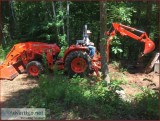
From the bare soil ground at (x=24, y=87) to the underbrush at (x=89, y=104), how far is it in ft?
1.33

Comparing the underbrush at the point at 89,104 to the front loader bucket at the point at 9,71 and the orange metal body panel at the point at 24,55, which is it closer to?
the front loader bucket at the point at 9,71

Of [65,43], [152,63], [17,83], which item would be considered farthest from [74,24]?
[17,83]

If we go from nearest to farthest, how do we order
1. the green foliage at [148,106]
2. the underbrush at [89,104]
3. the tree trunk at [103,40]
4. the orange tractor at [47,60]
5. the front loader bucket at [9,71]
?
the green foliage at [148,106]
the underbrush at [89,104]
the tree trunk at [103,40]
the front loader bucket at [9,71]
the orange tractor at [47,60]

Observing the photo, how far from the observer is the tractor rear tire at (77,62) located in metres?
10.2

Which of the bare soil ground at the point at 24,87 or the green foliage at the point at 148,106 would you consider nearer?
the green foliage at the point at 148,106

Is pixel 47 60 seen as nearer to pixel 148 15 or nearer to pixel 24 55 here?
pixel 24 55

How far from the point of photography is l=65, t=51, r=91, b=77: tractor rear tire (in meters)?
10.2

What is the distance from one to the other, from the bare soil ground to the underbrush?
0.41 m

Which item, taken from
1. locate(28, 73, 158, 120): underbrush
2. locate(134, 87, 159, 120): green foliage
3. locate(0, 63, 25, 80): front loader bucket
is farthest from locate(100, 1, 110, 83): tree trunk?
Result: locate(134, 87, 159, 120): green foliage

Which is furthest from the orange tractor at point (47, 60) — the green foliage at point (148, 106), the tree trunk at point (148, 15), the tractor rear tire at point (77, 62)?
the green foliage at point (148, 106)

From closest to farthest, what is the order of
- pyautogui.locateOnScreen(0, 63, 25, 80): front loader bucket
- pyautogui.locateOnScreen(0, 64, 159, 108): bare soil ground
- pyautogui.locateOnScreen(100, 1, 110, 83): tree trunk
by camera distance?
pyautogui.locateOnScreen(0, 64, 159, 108): bare soil ground < pyautogui.locateOnScreen(100, 1, 110, 83): tree trunk < pyautogui.locateOnScreen(0, 63, 25, 80): front loader bucket

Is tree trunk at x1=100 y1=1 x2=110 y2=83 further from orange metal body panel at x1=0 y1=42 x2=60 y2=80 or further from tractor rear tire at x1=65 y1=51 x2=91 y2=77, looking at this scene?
orange metal body panel at x1=0 y1=42 x2=60 y2=80

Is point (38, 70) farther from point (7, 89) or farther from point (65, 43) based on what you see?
point (65, 43)

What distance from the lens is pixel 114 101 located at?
6371 mm
